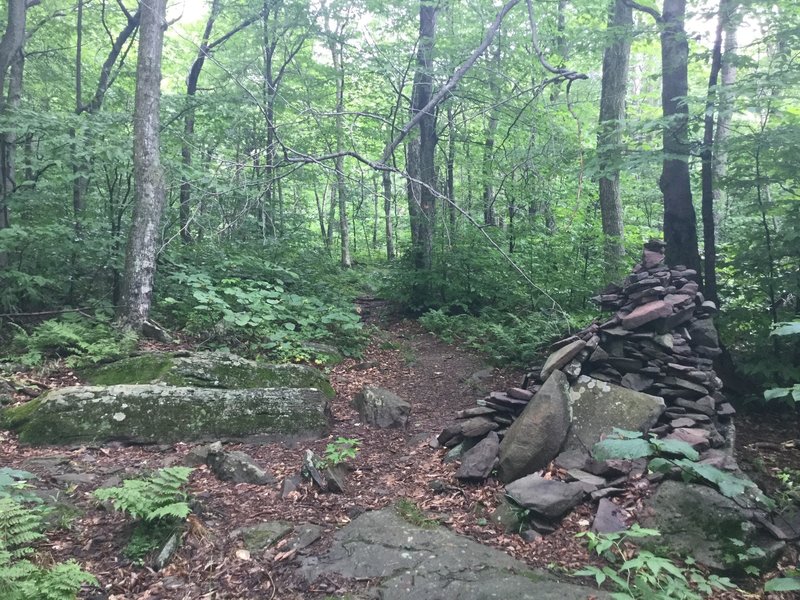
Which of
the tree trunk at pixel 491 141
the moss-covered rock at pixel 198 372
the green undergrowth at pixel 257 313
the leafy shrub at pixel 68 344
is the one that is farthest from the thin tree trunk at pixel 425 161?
the leafy shrub at pixel 68 344

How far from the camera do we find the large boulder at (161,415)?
5.22 metres

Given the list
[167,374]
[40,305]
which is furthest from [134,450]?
[40,305]

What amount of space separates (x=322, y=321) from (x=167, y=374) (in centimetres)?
327

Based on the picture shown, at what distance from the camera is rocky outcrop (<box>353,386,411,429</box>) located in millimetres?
6328

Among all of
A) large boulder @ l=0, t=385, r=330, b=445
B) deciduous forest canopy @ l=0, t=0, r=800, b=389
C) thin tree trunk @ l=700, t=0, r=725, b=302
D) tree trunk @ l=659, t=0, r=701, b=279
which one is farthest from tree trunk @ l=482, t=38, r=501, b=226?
large boulder @ l=0, t=385, r=330, b=445

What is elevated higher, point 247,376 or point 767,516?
point 247,376

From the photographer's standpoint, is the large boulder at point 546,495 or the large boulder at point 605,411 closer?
the large boulder at point 546,495

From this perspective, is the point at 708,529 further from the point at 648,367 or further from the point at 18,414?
the point at 18,414

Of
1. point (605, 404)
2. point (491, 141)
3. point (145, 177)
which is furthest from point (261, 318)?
point (491, 141)

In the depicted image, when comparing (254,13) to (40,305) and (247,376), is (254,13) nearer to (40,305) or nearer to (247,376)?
(40,305)

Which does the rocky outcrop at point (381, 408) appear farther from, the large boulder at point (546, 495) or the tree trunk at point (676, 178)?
the tree trunk at point (676, 178)

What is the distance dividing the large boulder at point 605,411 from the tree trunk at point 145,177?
6.79 metres

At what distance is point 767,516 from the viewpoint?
12.4ft

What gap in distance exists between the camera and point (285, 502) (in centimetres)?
438
